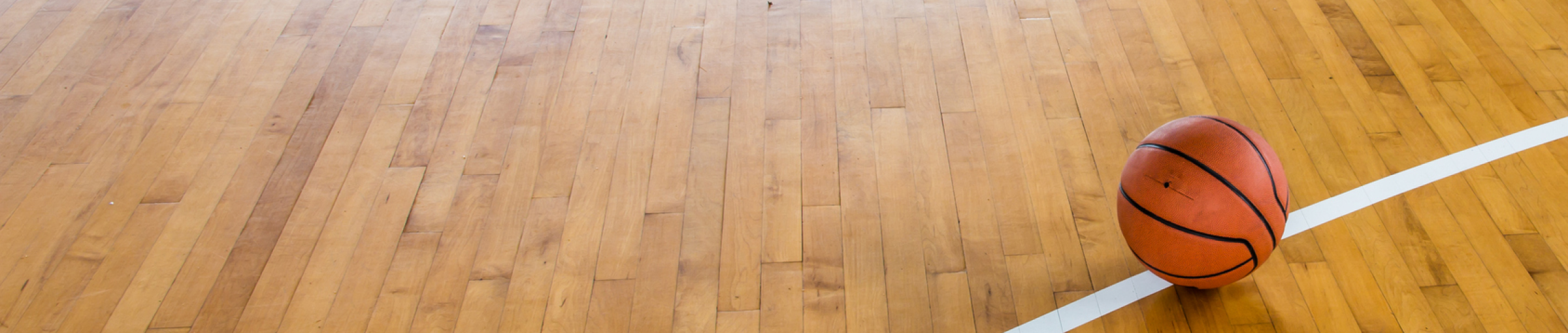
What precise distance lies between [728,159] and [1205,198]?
1.27m

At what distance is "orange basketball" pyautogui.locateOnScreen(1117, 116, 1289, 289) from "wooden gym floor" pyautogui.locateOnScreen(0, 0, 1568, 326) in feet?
0.81

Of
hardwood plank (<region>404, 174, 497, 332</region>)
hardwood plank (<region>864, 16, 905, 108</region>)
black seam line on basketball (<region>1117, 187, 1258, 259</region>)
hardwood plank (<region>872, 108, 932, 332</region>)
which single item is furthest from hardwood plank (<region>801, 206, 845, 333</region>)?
hardwood plank (<region>404, 174, 497, 332</region>)

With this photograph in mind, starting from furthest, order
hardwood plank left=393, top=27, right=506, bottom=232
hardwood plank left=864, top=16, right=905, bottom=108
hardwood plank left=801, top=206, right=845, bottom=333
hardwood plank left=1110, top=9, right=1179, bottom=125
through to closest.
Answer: hardwood plank left=864, top=16, right=905, bottom=108 → hardwood plank left=1110, top=9, right=1179, bottom=125 → hardwood plank left=393, top=27, right=506, bottom=232 → hardwood plank left=801, top=206, right=845, bottom=333

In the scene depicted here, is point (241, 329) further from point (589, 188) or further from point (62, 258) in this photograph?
point (589, 188)

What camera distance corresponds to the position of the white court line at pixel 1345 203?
2.13 meters

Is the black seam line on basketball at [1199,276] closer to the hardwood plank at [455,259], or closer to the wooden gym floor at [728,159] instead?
the wooden gym floor at [728,159]

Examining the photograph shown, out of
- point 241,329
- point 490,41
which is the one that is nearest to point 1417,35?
point 490,41

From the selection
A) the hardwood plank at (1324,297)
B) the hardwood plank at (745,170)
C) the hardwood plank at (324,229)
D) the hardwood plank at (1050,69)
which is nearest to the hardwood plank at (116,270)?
the hardwood plank at (324,229)

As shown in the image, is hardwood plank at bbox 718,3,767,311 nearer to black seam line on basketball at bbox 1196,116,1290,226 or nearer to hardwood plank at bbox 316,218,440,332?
hardwood plank at bbox 316,218,440,332

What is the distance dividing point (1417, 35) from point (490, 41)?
3059 millimetres

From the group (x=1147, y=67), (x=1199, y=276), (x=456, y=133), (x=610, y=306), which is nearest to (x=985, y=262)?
(x=1199, y=276)

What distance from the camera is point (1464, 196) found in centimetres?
240

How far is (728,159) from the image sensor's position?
267 cm

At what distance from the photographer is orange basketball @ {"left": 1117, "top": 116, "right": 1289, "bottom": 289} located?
5.98 ft
